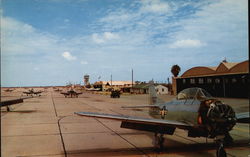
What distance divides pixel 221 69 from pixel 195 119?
41.9 m

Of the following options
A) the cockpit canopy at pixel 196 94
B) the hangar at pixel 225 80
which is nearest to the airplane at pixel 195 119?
the cockpit canopy at pixel 196 94

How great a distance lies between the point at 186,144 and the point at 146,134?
2520 mm

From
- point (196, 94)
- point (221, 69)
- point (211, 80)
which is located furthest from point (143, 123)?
point (221, 69)

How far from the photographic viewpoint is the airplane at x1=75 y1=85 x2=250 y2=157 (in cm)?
639

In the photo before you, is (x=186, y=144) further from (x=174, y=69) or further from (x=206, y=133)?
(x=174, y=69)

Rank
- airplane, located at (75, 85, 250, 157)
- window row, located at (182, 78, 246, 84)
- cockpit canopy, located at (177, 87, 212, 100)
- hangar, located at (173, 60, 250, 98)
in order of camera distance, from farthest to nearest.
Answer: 1. window row, located at (182, 78, 246, 84)
2. hangar, located at (173, 60, 250, 98)
3. cockpit canopy, located at (177, 87, 212, 100)
4. airplane, located at (75, 85, 250, 157)

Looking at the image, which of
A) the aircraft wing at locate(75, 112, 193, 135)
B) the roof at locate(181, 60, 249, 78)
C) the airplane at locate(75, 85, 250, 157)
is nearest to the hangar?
the roof at locate(181, 60, 249, 78)

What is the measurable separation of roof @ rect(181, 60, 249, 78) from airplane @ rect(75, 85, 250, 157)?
3257cm

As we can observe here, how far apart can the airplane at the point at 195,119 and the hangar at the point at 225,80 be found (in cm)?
3177

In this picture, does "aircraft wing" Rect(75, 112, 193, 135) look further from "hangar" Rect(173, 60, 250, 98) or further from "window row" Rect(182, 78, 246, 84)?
"window row" Rect(182, 78, 246, 84)

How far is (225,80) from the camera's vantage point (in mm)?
40625

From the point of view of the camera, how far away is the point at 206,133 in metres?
6.86

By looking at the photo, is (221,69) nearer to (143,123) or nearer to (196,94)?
(196,94)

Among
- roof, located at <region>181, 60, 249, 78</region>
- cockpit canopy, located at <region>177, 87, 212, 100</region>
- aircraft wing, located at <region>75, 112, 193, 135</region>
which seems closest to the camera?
cockpit canopy, located at <region>177, 87, 212, 100</region>
